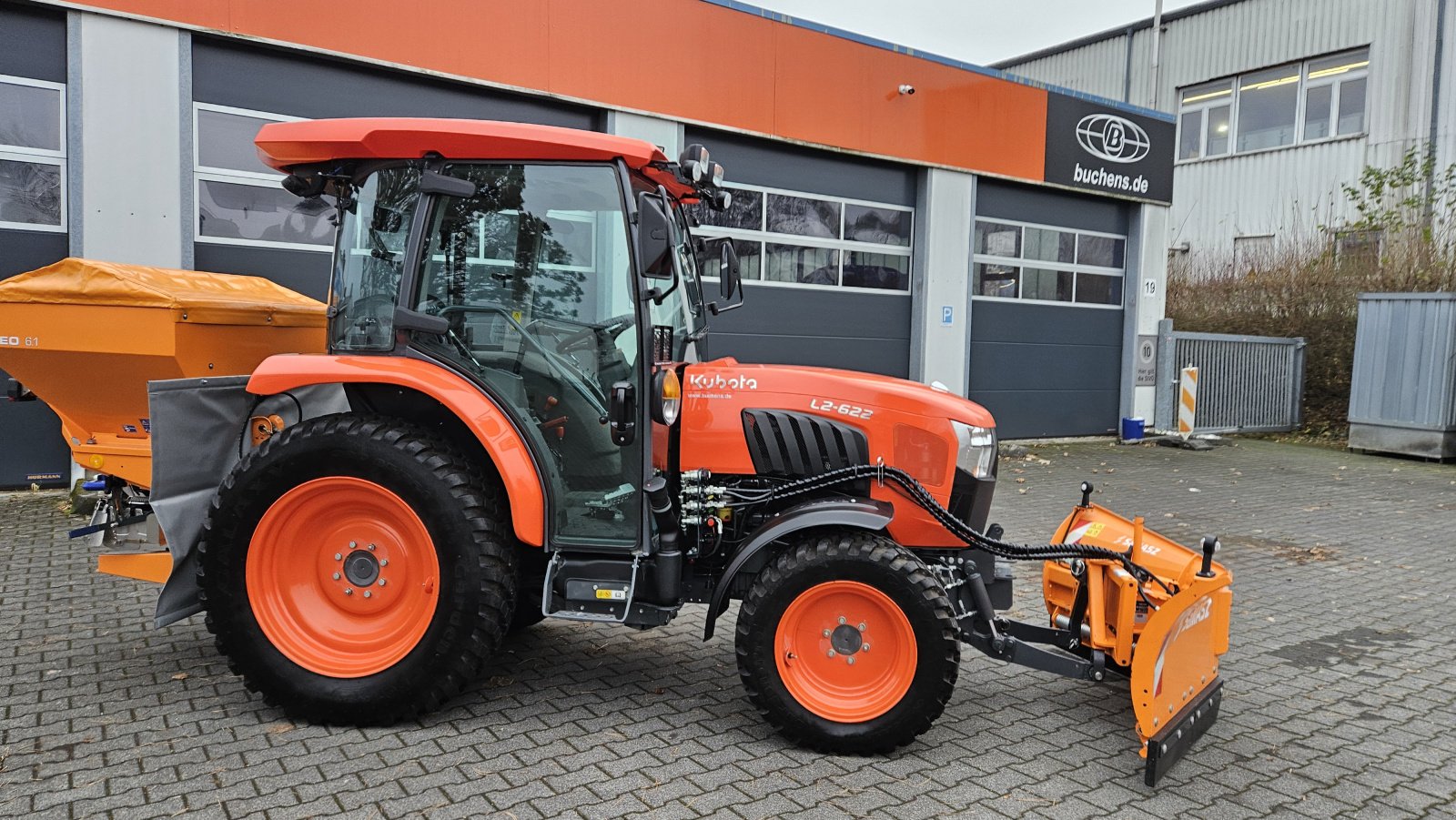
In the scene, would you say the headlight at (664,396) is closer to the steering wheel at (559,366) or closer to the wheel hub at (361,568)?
the steering wheel at (559,366)

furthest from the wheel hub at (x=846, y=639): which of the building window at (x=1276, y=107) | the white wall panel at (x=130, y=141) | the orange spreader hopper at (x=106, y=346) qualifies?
the building window at (x=1276, y=107)

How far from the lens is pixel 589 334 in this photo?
383 centimetres

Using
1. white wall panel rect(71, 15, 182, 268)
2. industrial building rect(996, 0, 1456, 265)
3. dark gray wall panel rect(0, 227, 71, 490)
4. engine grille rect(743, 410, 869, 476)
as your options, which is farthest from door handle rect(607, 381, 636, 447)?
industrial building rect(996, 0, 1456, 265)

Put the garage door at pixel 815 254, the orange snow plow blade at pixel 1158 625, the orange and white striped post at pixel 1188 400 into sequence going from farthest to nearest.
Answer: the orange and white striped post at pixel 1188 400
the garage door at pixel 815 254
the orange snow plow blade at pixel 1158 625

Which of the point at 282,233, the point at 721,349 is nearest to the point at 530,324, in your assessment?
the point at 282,233

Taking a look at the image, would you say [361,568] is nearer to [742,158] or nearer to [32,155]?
[32,155]

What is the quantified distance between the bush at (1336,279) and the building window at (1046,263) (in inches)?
155

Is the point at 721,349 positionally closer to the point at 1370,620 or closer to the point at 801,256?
the point at 801,256

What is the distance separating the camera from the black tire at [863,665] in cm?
347

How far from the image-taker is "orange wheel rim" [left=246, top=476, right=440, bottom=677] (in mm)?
3742

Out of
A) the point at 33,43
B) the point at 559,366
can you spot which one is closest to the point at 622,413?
the point at 559,366

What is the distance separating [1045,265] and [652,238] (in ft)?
39.1

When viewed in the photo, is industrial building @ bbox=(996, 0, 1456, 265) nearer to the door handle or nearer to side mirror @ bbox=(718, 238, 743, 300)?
side mirror @ bbox=(718, 238, 743, 300)

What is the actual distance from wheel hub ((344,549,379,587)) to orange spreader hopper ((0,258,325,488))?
1127 millimetres
